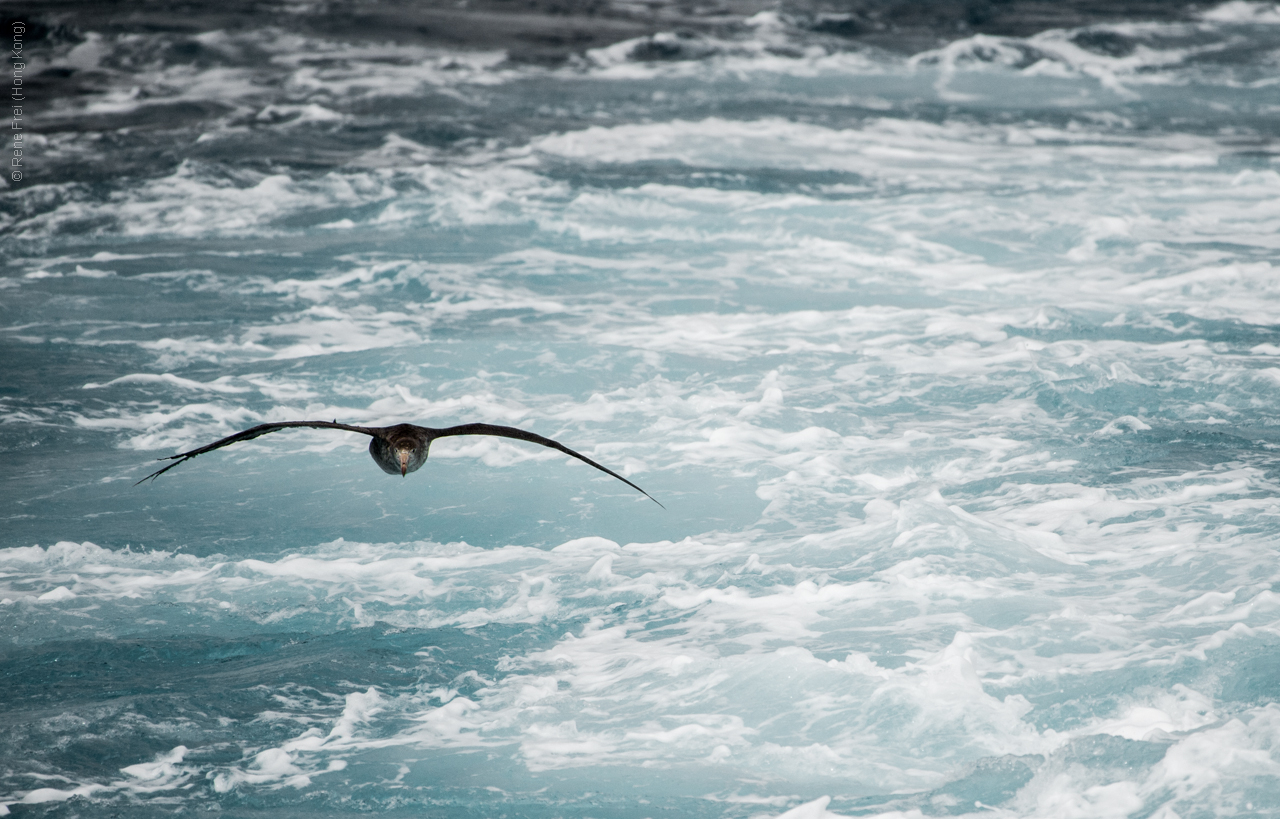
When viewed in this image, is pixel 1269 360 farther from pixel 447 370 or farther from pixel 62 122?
pixel 62 122

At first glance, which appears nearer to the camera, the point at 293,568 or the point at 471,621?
the point at 471,621

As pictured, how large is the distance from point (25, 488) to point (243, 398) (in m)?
2.73

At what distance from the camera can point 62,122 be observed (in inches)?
1097

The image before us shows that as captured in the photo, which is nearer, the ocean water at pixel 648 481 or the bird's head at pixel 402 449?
the bird's head at pixel 402 449

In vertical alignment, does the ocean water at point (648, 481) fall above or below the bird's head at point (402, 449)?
below

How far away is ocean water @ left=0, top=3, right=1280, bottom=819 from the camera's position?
299 inches

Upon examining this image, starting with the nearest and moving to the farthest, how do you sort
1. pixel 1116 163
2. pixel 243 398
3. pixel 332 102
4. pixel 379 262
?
1. pixel 243 398
2. pixel 379 262
3. pixel 1116 163
4. pixel 332 102

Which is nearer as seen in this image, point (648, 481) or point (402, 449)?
point (402, 449)

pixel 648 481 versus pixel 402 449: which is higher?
pixel 402 449

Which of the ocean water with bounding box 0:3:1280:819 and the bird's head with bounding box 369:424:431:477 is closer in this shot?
the bird's head with bounding box 369:424:431:477

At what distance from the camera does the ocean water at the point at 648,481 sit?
299 inches

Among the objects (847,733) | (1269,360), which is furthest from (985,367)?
(847,733)

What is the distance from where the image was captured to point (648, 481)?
38.3 feet

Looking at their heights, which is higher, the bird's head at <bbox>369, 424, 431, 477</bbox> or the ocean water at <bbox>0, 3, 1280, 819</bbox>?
the bird's head at <bbox>369, 424, 431, 477</bbox>
